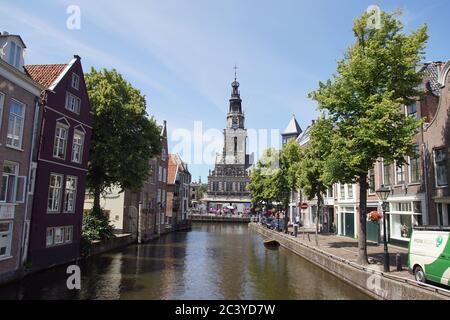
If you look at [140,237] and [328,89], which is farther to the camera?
[140,237]

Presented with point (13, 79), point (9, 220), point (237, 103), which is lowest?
point (9, 220)

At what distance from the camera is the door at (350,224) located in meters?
37.9

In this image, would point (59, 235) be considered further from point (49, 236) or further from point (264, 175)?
point (264, 175)

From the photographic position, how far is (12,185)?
18.2m

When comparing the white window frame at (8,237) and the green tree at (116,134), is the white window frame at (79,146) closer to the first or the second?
the green tree at (116,134)

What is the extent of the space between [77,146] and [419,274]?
22322mm

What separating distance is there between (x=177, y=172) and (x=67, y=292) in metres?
51.9

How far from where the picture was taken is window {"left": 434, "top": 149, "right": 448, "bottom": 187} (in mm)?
22516

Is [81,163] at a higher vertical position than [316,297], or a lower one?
higher

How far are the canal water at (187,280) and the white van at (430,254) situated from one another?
286cm

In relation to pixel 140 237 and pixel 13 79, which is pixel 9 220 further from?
pixel 140 237

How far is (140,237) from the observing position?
39.2 metres

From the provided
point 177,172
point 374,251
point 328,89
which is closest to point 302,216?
point 177,172

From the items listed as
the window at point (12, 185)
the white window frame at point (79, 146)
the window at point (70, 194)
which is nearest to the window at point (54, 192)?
the window at point (70, 194)
